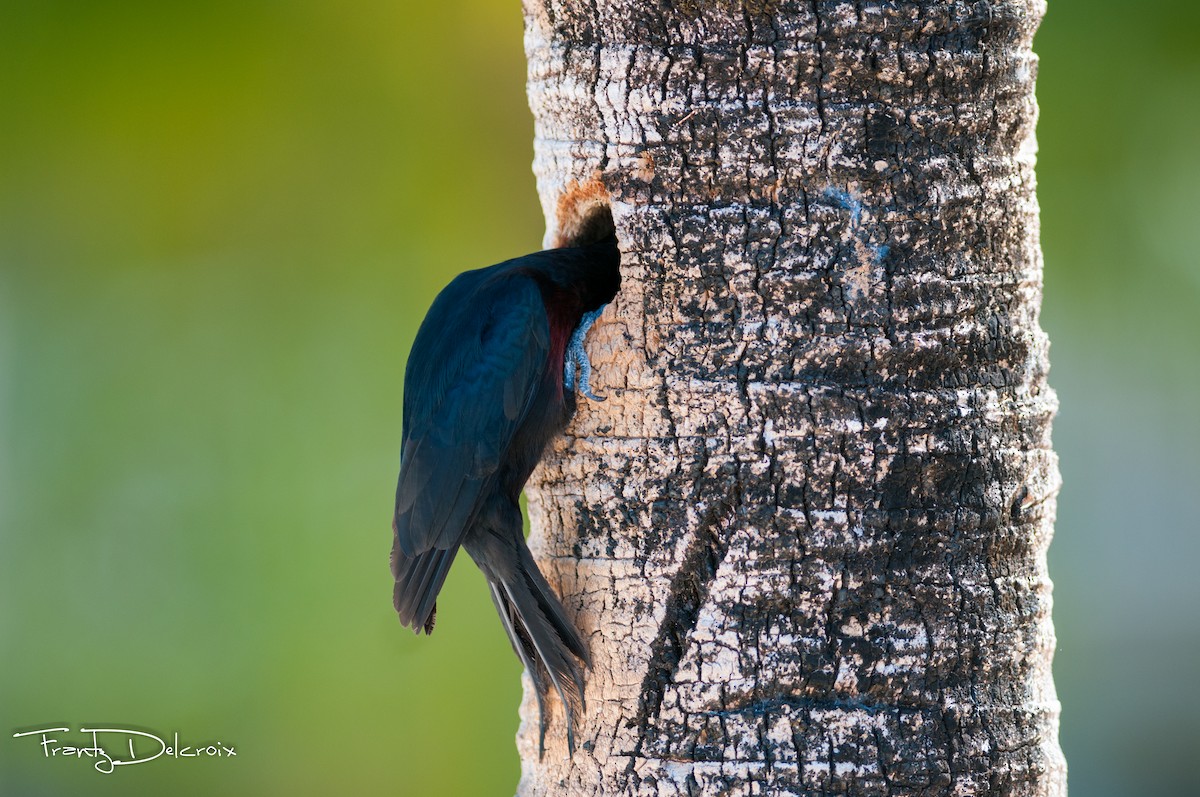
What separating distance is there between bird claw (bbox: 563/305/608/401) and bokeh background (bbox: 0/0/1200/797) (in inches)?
160

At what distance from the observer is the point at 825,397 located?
7.64 ft

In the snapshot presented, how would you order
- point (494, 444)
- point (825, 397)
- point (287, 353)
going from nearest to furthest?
point (825, 397) → point (494, 444) → point (287, 353)

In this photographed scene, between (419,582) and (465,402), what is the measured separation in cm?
38

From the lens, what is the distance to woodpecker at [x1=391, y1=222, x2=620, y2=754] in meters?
2.52

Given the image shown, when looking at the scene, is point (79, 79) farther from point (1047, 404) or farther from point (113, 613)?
point (1047, 404)

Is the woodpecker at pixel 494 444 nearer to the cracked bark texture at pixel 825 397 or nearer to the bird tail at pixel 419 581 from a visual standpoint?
the bird tail at pixel 419 581

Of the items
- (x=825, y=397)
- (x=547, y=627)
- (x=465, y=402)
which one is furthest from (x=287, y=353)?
(x=825, y=397)

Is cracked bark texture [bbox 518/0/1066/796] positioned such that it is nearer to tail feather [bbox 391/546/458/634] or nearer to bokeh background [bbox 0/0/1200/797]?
tail feather [bbox 391/546/458/634]

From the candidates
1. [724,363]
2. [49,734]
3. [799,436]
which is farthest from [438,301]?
A: [49,734]

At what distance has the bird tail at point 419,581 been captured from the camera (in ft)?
8.27

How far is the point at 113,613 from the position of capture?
21.5 feet

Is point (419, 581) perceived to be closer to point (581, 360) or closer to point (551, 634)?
point (551, 634)

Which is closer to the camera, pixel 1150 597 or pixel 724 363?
pixel 724 363

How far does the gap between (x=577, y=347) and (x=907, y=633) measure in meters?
0.88
